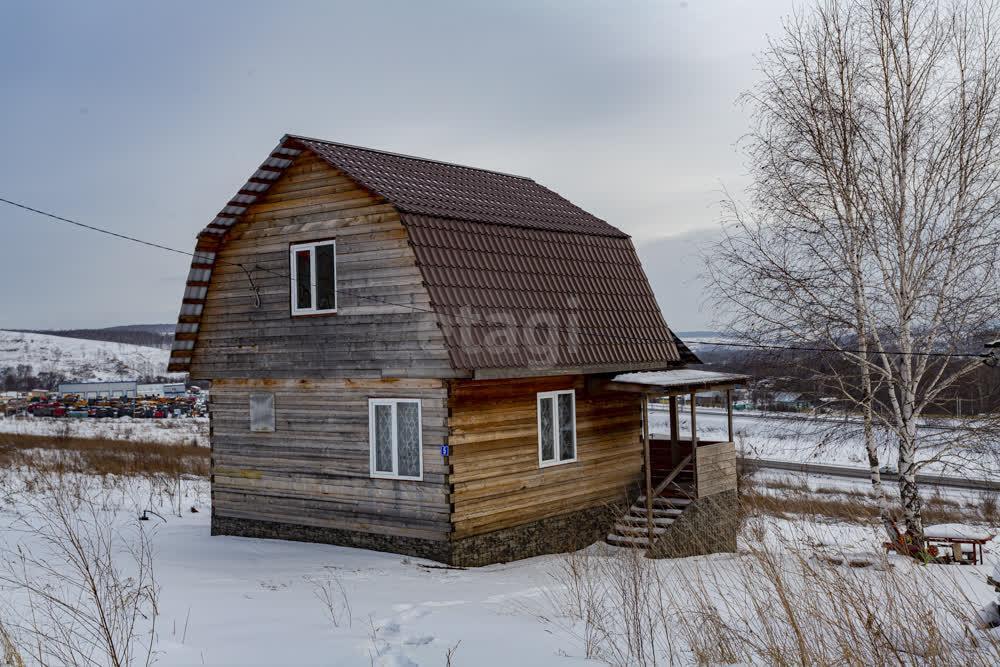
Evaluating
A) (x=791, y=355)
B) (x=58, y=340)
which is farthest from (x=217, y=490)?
(x=58, y=340)

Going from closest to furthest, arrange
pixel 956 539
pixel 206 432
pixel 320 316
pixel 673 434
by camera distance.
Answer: pixel 320 316 < pixel 956 539 < pixel 673 434 < pixel 206 432

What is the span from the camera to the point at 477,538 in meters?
11.8

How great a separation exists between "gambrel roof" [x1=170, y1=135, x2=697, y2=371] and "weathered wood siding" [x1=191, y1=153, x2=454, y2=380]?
0.82ft

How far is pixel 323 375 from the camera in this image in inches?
507

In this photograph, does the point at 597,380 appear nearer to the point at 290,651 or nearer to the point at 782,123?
the point at 782,123

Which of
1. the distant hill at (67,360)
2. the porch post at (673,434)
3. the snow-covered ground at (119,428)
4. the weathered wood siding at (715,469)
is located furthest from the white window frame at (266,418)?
the distant hill at (67,360)

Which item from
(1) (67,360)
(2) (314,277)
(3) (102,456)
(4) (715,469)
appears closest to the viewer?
(2) (314,277)

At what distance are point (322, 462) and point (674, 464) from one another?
7.84 metres

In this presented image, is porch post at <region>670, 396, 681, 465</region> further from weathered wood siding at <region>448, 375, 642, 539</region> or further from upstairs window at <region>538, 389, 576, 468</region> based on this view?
upstairs window at <region>538, 389, 576, 468</region>

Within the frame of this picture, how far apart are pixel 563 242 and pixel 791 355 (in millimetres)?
5137

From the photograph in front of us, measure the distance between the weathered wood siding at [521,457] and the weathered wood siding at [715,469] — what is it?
1395 mm

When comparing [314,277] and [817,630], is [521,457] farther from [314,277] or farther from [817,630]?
[817,630]

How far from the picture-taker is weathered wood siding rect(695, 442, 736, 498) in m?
14.7

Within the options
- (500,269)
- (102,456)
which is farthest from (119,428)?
(500,269)
